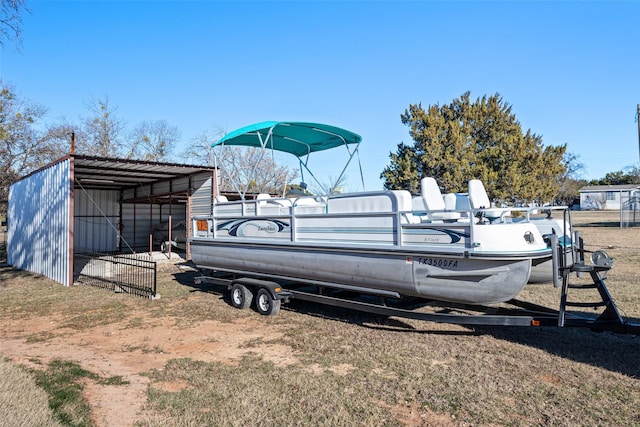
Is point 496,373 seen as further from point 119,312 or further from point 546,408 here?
point 119,312

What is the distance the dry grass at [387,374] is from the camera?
3.44 metres

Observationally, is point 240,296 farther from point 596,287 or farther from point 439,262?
point 596,287

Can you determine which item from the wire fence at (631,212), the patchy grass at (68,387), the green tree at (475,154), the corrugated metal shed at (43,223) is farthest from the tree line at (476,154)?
the patchy grass at (68,387)

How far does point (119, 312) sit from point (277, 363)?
4.02 metres

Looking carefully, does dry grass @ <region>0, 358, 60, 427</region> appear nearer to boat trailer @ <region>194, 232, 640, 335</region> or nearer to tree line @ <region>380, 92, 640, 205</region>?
boat trailer @ <region>194, 232, 640, 335</region>

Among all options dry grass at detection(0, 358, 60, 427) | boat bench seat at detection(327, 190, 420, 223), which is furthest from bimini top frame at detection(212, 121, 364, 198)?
dry grass at detection(0, 358, 60, 427)

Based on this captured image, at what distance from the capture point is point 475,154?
25.2 m

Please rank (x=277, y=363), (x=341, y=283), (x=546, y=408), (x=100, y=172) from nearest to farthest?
(x=546, y=408)
(x=277, y=363)
(x=341, y=283)
(x=100, y=172)

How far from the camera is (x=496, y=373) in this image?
13.9ft

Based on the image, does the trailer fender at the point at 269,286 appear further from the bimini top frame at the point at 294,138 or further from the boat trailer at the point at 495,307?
the bimini top frame at the point at 294,138

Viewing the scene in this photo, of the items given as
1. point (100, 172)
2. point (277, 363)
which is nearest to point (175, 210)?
point (100, 172)

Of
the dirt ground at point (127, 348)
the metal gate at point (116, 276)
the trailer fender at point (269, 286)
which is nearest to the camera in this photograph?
the dirt ground at point (127, 348)

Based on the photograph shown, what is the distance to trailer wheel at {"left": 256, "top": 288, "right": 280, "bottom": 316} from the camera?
6.71 metres

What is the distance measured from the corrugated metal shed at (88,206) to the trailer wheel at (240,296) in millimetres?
5036
